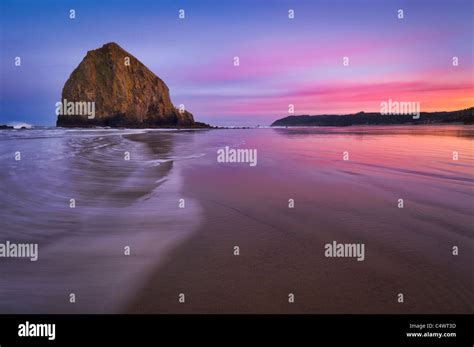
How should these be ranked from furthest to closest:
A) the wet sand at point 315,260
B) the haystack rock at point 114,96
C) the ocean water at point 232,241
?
the haystack rock at point 114,96
the ocean water at point 232,241
the wet sand at point 315,260

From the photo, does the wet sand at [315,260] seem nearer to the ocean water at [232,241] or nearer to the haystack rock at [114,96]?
the ocean water at [232,241]

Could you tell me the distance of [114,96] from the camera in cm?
12481

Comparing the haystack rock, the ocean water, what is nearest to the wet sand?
the ocean water

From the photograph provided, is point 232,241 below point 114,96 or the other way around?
below

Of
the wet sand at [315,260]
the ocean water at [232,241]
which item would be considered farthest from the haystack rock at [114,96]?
the wet sand at [315,260]

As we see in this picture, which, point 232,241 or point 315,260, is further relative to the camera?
point 232,241

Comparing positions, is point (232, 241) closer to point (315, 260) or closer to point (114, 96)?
point (315, 260)

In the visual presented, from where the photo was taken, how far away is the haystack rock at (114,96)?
11494 centimetres

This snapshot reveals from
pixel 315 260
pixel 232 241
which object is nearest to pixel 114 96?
pixel 232 241

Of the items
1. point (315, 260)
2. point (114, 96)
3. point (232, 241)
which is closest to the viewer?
point (315, 260)

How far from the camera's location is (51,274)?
4500 millimetres
